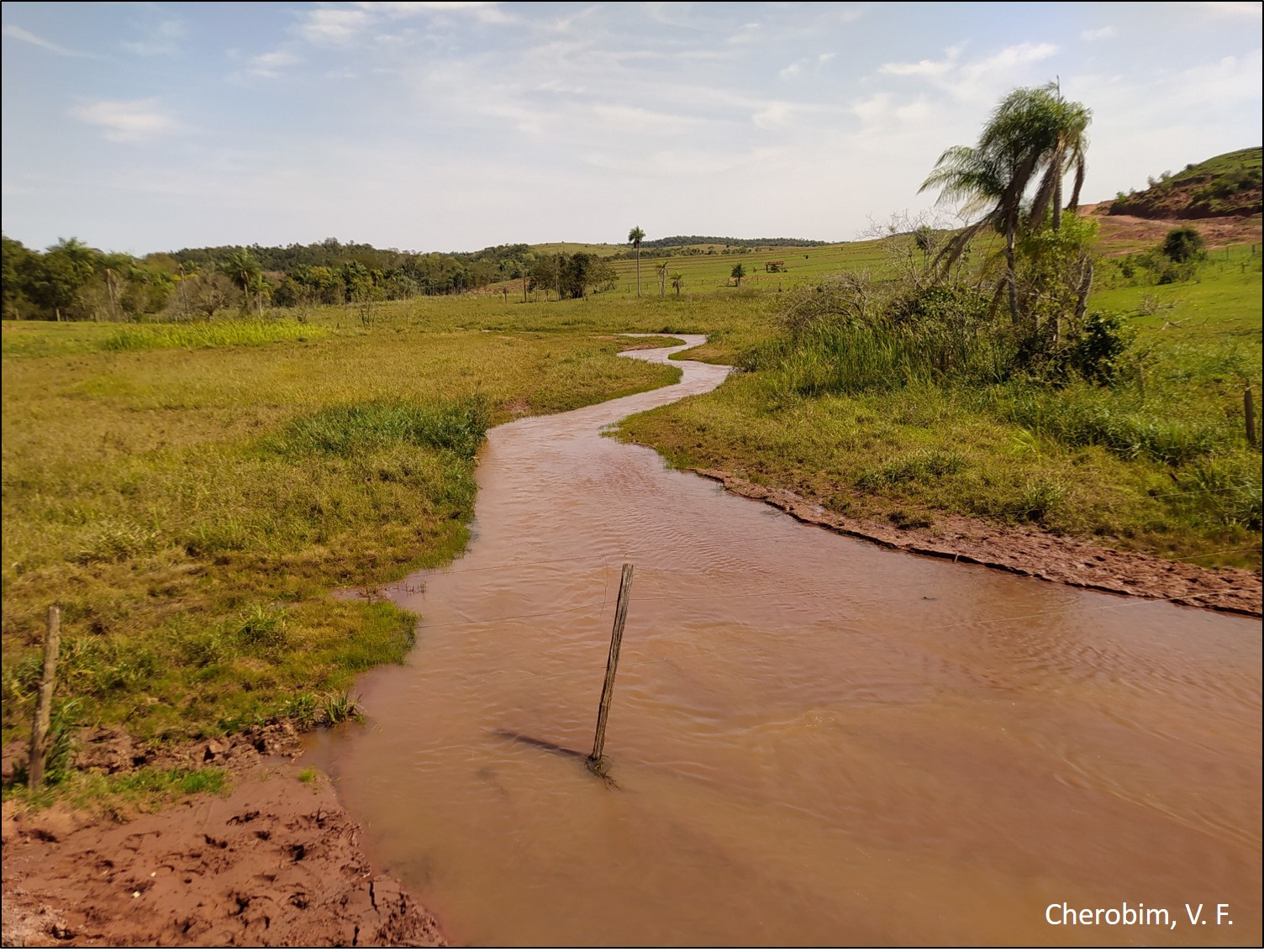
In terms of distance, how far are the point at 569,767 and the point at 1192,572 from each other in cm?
757

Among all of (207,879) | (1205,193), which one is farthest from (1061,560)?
(1205,193)

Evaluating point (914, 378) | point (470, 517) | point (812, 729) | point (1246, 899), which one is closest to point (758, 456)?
point (914, 378)

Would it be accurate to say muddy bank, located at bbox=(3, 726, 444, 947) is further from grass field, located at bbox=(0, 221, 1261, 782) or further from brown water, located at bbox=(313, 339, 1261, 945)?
grass field, located at bbox=(0, 221, 1261, 782)

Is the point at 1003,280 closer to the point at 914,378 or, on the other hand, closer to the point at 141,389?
the point at 914,378

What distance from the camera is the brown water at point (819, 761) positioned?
4.09m

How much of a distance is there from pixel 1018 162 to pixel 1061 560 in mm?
10601

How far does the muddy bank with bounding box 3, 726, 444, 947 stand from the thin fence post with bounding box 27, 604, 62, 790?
0.25 meters

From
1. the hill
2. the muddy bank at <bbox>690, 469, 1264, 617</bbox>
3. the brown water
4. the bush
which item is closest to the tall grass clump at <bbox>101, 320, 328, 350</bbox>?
the brown water

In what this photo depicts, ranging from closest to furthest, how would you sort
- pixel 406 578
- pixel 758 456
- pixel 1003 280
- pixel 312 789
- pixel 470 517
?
1. pixel 312 789
2. pixel 406 578
3. pixel 470 517
4. pixel 758 456
5. pixel 1003 280

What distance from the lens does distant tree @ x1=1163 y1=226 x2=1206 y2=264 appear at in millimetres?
19531

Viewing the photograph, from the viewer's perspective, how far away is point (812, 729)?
5703 mm

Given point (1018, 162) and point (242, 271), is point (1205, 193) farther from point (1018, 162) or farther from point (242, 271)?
point (242, 271)

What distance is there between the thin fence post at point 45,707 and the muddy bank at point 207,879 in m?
0.25

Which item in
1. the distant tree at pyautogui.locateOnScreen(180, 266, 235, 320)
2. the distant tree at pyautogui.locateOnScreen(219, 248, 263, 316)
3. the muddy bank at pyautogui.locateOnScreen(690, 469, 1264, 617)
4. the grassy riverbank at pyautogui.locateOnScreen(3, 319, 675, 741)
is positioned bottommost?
the muddy bank at pyautogui.locateOnScreen(690, 469, 1264, 617)
